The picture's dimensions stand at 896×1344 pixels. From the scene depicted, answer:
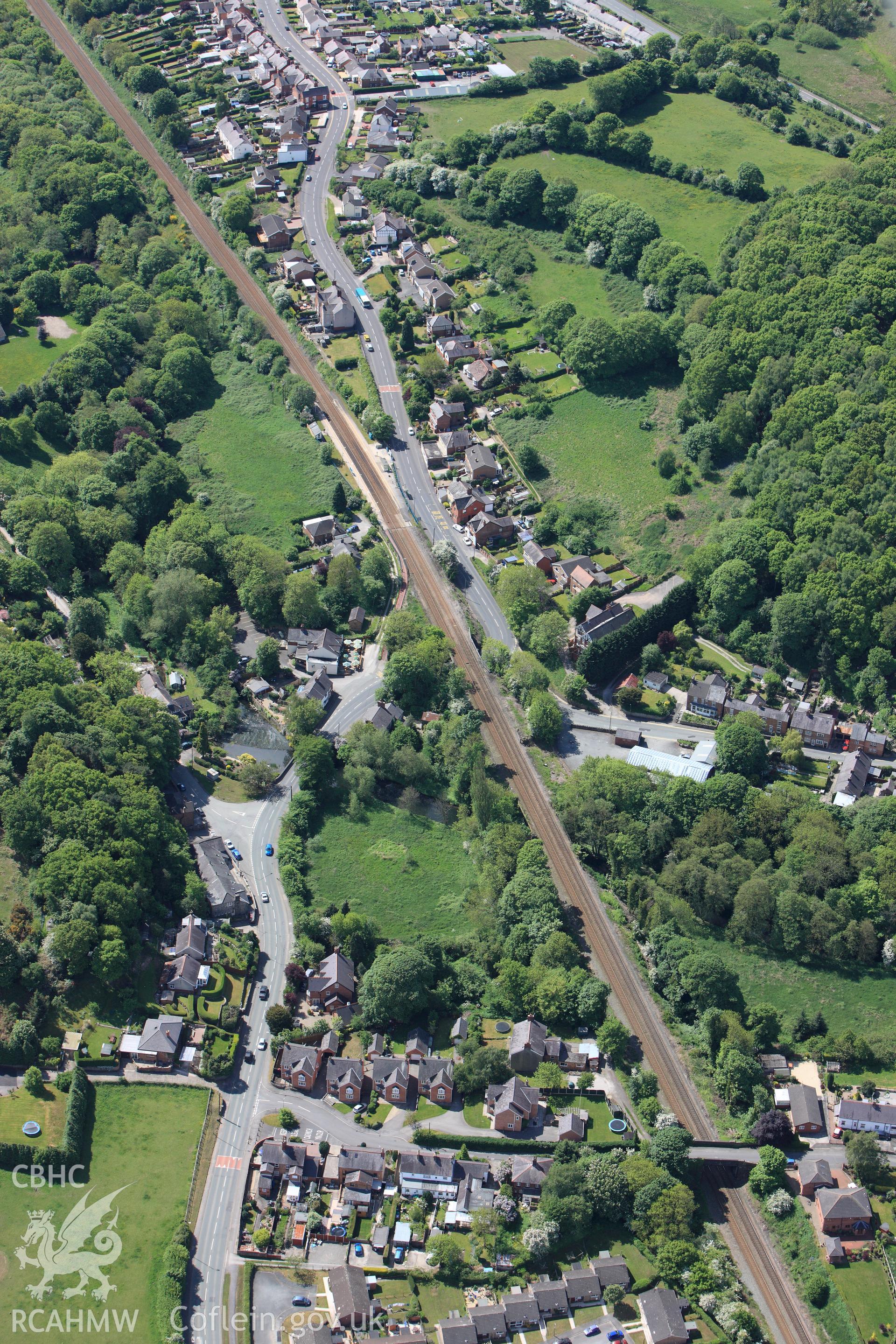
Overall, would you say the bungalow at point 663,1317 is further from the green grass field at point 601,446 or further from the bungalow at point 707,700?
the green grass field at point 601,446

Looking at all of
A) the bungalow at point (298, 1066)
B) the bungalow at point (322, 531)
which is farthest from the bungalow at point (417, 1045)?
the bungalow at point (322, 531)

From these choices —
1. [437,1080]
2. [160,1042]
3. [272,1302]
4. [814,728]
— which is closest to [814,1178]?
[437,1080]

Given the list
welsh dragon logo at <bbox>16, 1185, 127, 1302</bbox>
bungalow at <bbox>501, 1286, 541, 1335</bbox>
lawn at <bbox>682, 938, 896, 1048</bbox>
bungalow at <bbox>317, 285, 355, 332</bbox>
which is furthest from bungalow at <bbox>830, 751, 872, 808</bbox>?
bungalow at <bbox>317, 285, 355, 332</bbox>

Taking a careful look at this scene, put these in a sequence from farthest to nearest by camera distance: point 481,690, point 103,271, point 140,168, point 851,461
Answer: point 140,168
point 103,271
point 851,461
point 481,690

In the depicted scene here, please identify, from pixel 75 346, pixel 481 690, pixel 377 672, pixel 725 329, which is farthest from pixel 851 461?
pixel 75 346

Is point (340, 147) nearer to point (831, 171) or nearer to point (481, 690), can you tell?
point (831, 171)

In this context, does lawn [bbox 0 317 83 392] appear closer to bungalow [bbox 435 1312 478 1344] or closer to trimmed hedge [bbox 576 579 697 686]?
trimmed hedge [bbox 576 579 697 686]

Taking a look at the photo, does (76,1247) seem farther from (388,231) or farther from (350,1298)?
(388,231)
